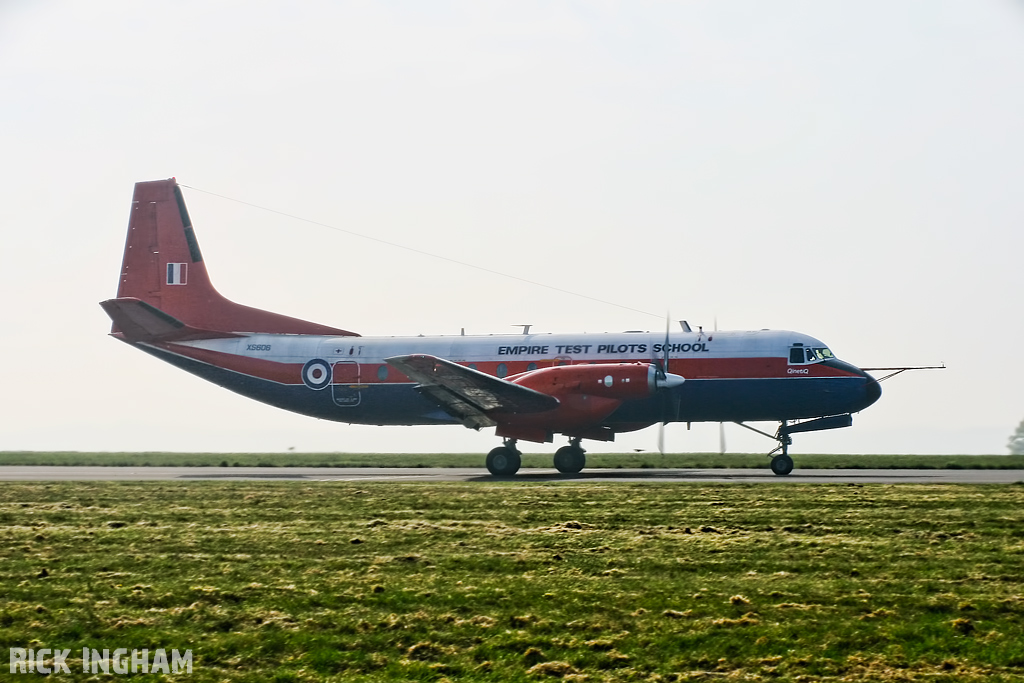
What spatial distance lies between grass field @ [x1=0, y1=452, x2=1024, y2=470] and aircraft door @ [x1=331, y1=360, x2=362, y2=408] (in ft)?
14.9

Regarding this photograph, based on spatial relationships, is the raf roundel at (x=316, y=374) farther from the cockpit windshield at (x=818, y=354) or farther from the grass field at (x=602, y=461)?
the cockpit windshield at (x=818, y=354)

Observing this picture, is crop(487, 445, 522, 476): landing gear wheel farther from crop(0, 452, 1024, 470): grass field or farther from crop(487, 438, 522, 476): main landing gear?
crop(0, 452, 1024, 470): grass field

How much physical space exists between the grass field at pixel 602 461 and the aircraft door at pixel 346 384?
454 centimetres

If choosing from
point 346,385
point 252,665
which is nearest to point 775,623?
point 252,665

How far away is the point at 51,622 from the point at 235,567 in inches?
110

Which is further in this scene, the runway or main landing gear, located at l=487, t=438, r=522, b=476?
main landing gear, located at l=487, t=438, r=522, b=476

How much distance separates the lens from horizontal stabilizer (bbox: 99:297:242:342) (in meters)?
33.9

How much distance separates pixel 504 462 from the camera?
28.6 m

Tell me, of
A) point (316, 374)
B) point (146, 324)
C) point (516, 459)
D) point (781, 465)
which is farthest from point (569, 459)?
point (146, 324)

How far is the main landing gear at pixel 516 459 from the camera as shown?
28.6m

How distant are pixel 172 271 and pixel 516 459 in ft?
50.8

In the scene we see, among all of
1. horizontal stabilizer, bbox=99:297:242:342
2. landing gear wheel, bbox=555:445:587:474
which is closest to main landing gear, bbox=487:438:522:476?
landing gear wheel, bbox=555:445:587:474

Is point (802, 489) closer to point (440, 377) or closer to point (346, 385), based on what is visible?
point (440, 377)

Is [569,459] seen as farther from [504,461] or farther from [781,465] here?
[781,465]
